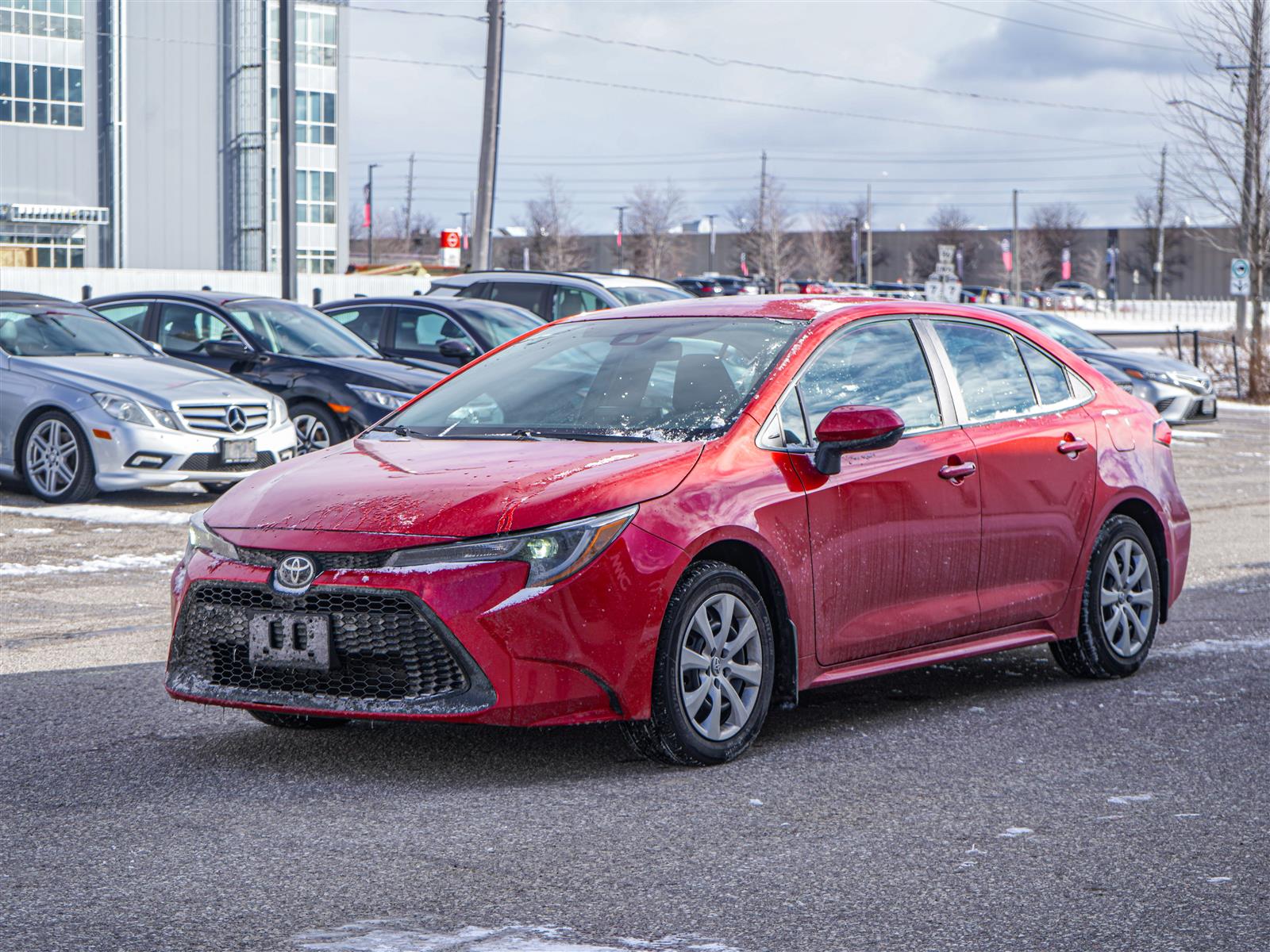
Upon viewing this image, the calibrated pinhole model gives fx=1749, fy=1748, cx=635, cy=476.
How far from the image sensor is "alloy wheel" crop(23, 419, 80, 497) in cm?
1270

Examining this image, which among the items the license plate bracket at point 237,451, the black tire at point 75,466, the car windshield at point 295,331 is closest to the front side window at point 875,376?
the license plate bracket at point 237,451

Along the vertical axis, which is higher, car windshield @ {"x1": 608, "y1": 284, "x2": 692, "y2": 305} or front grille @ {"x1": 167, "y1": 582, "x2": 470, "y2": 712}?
car windshield @ {"x1": 608, "y1": 284, "x2": 692, "y2": 305}

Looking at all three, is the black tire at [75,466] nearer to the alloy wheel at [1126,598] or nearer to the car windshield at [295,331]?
the car windshield at [295,331]

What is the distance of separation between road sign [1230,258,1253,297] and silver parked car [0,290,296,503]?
78.2ft

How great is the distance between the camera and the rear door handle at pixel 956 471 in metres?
6.41

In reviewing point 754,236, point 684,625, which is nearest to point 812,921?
point 684,625

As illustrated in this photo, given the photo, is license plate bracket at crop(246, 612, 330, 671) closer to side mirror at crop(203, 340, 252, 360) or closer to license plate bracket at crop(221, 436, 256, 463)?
license plate bracket at crop(221, 436, 256, 463)

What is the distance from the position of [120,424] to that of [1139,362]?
52.2 feet

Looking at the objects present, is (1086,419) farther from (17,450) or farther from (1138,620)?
(17,450)

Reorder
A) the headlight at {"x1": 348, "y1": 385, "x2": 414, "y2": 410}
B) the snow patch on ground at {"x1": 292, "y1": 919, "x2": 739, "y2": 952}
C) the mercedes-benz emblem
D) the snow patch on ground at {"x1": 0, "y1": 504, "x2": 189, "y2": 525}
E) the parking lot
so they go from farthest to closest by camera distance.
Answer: the headlight at {"x1": 348, "y1": 385, "x2": 414, "y2": 410} < the snow patch on ground at {"x1": 0, "y1": 504, "x2": 189, "y2": 525} < the mercedes-benz emblem < the parking lot < the snow patch on ground at {"x1": 292, "y1": 919, "x2": 739, "y2": 952}

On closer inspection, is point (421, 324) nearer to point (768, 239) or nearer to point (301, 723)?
point (301, 723)

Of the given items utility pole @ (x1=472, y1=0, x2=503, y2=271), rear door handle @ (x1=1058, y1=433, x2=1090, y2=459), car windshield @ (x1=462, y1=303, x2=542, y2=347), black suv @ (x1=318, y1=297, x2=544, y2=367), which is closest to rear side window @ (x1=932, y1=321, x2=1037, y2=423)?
rear door handle @ (x1=1058, y1=433, x2=1090, y2=459)

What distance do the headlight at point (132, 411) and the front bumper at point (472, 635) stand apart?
24.9 ft

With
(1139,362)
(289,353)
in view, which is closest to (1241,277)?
(1139,362)
